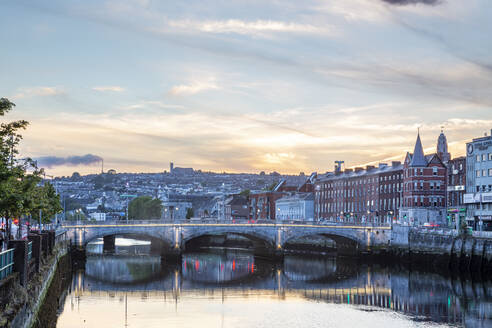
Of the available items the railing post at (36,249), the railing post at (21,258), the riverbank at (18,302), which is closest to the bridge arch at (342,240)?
the railing post at (36,249)

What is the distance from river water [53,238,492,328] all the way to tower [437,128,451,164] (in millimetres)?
41089

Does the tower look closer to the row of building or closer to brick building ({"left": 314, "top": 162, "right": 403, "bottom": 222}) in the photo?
the row of building

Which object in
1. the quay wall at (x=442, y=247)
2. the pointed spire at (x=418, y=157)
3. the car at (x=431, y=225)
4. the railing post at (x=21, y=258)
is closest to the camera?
the railing post at (x=21, y=258)

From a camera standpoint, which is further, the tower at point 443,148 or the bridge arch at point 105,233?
the tower at point 443,148

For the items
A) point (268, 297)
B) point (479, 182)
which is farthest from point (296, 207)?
point (268, 297)

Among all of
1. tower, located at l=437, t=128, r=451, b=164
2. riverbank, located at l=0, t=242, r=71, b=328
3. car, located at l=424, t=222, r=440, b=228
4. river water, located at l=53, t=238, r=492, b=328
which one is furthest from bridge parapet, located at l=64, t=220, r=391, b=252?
riverbank, located at l=0, t=242, r=71, b=328

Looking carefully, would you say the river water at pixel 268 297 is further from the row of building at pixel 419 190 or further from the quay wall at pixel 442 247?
the row of building at pixel 419 190

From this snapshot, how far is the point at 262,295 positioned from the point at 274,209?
5186 inches

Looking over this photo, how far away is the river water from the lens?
51062mm

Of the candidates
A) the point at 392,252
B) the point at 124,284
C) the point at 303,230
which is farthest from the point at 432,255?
the point at 124,284

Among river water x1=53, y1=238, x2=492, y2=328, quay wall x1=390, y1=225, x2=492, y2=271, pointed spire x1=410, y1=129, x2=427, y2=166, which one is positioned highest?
pointed spire x1=410, y1=129, x2=427, y2=166

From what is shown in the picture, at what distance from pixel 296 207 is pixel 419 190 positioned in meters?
59.9

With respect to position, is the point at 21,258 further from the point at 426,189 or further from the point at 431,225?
the point at 426,189

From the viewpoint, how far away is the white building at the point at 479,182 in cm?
10475
